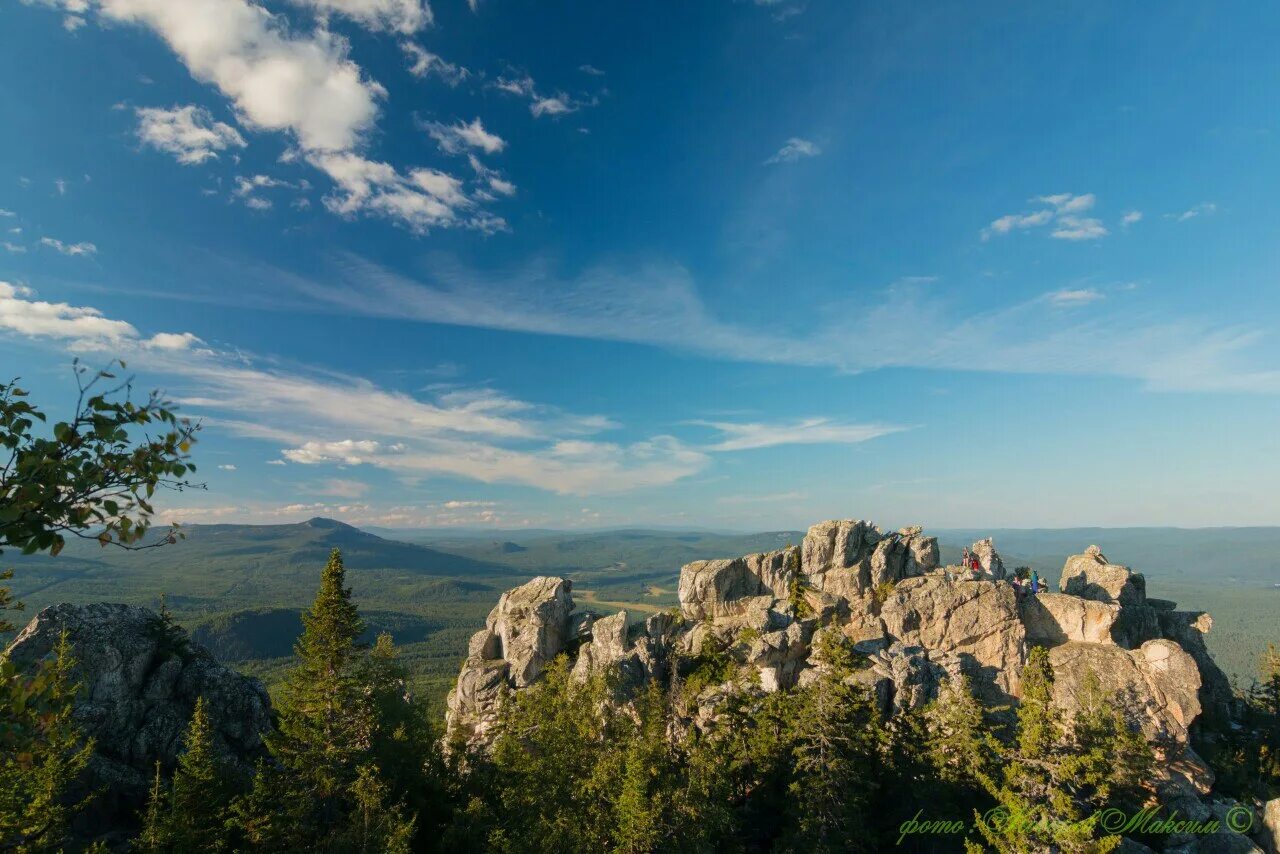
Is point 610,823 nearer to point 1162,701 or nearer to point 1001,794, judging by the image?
point 1001,794

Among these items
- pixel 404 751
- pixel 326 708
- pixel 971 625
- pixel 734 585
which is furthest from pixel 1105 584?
pixel 326 708

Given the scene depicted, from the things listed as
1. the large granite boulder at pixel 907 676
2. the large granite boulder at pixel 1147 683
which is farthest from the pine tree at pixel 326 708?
the large granite boulder at pixel 1147 683

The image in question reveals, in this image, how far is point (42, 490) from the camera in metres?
6.96

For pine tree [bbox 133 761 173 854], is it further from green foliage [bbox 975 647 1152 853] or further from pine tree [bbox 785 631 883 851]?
green foliage [bbox 975 647 1152 853]

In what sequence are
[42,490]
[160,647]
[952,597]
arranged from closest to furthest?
[42,490], [160,647], [952,597]

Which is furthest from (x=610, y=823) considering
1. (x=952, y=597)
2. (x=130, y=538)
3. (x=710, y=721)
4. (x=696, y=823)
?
(x=952, y=597)

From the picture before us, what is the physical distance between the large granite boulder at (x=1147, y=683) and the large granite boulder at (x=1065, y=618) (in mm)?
1926

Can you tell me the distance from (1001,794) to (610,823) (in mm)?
→ 26896

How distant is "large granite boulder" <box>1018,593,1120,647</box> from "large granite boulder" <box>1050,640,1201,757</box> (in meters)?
1.93

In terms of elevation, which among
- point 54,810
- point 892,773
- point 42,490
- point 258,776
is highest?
point 42,490

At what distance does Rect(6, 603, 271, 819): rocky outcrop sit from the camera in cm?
3847

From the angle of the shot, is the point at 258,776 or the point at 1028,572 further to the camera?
the point at 1028,572

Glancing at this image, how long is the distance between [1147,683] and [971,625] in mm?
14242

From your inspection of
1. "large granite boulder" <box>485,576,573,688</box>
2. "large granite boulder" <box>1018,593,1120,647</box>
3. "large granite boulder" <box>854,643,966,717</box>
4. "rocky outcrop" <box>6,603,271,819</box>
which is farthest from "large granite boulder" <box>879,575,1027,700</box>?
"rocky outcrop" <box>6,603,271,819</box>
